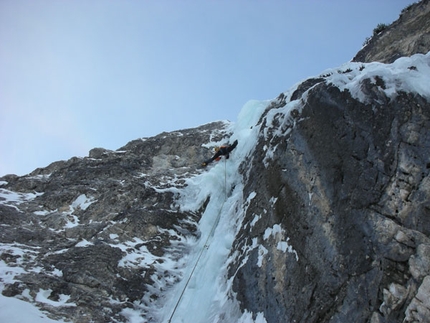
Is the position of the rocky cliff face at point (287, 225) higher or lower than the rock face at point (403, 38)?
lower

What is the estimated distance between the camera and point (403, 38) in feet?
45.0

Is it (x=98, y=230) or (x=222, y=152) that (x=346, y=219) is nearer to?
(x=98, y=230)

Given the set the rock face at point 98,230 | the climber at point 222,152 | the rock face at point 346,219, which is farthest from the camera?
the climber at point 222,152

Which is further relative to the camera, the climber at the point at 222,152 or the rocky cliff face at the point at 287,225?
the climber at the point at 222,152

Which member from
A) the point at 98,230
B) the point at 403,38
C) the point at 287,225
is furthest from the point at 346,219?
the point at 403,38

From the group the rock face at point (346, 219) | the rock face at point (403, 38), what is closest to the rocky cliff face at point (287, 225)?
the rock face at point (346, 219)

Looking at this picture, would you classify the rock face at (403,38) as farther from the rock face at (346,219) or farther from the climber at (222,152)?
the climber at (222,152)

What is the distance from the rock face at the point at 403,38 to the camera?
12195 mm

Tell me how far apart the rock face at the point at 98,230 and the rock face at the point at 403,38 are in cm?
819

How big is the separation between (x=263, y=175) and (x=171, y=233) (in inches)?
150

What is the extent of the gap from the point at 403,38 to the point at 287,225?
10.0 metres

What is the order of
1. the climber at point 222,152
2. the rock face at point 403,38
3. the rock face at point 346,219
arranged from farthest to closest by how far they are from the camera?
the climber at point 222,152, the rock face at point 403,38, the rock face at point 346,219

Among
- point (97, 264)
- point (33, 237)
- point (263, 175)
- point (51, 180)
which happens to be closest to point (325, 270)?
point (263, 175)

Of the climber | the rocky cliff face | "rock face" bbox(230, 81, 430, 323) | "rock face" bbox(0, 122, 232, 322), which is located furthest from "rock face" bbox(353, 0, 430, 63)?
"rock face" bbox(0, 122, 232, 322)
